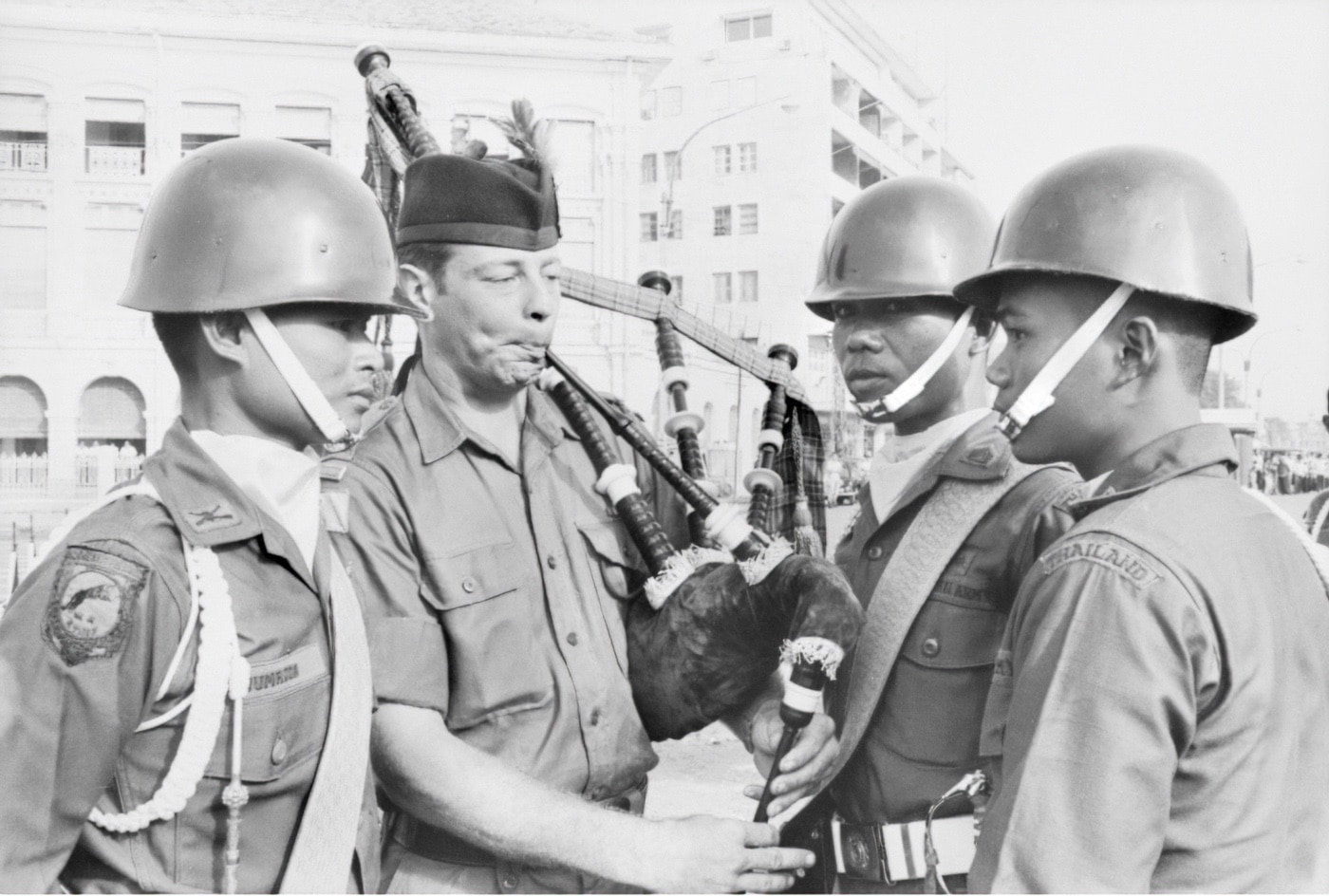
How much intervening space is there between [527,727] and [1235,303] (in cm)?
201

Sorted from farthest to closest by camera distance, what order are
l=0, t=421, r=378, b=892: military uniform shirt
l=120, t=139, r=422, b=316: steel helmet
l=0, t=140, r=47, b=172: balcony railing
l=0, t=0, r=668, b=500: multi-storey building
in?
l=0, t=140, r=47, b=172: balcony railing, l=0, t=0, r=668, b=500: multi-storey building, l=120, t=139, r=422, b=316: steel helmet, l=0, t=421, r=378, b=892: military uniform shirt

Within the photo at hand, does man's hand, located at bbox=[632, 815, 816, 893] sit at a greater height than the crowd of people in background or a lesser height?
greater

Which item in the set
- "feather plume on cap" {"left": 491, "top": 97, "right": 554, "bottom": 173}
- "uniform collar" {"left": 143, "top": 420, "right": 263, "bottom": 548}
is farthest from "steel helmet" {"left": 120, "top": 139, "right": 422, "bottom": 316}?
"feather plume on cap" {"left": 491, "top": 97, "right": 554, "bottom": 173}

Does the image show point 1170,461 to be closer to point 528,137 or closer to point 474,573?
point 474,573

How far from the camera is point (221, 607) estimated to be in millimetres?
2197

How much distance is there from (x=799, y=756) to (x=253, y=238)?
1.91 m

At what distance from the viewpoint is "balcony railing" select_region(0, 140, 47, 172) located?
96.3ft

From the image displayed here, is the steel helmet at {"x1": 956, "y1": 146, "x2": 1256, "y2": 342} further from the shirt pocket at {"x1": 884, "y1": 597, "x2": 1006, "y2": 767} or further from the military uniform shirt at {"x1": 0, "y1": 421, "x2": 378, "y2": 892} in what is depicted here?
the military uniform shirt at {"x1": 0, "y1": 421, "x2": 378, "y2": 892}

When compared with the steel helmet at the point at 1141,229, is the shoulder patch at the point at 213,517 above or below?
below

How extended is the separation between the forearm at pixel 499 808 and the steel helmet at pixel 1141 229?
1647 mm

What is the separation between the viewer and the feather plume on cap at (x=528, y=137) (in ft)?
11.4

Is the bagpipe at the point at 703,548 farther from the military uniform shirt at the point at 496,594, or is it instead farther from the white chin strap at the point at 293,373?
→ the white chin strap at the point at 293,373

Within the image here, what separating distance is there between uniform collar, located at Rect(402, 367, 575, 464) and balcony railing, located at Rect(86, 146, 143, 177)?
30.3m

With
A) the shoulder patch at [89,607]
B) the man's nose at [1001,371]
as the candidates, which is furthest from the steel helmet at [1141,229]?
the shoulder patch at [89,607]
